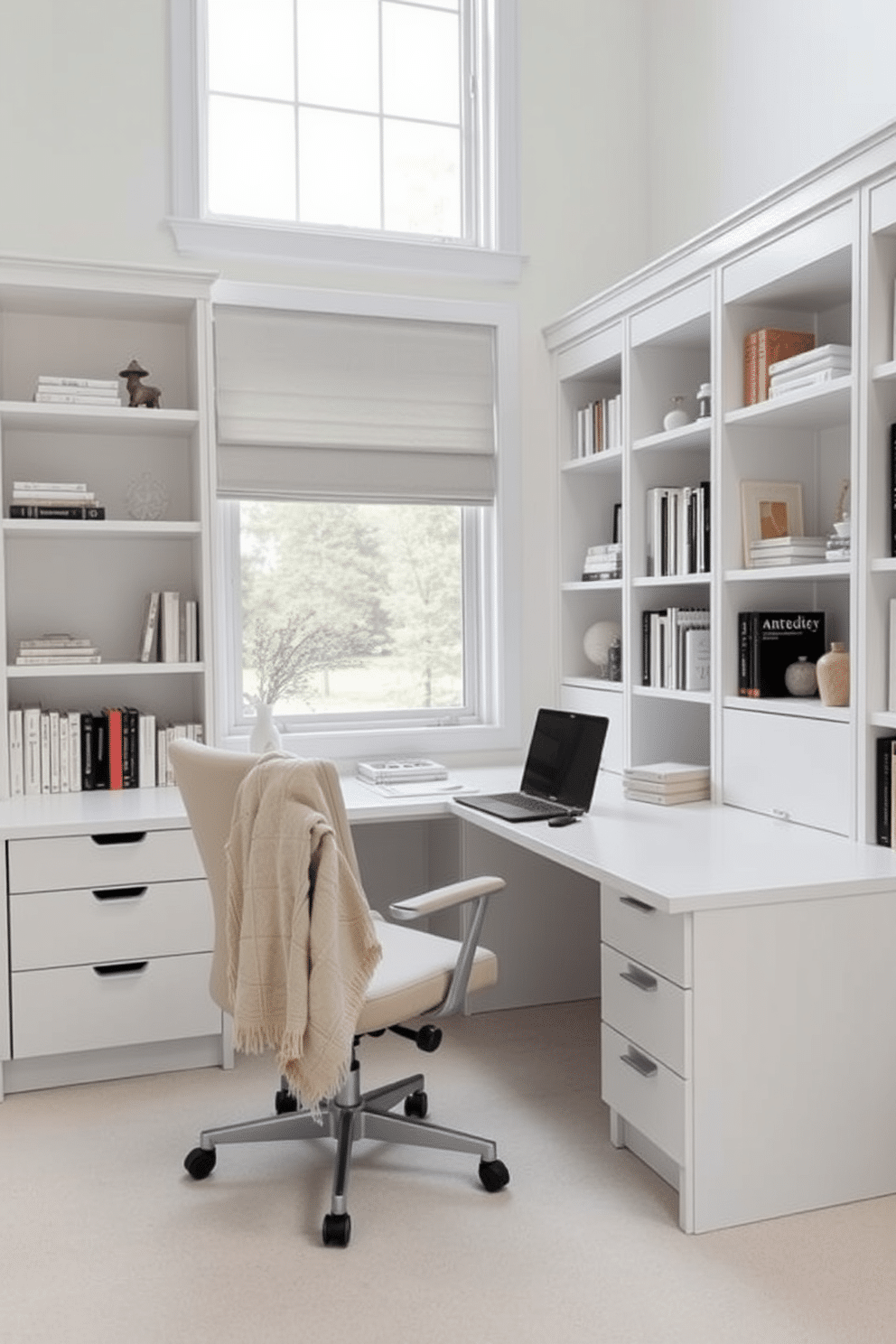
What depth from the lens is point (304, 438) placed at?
3.76 meters

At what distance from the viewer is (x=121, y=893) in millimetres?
3080

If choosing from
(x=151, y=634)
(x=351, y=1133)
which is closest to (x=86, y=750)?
(x=151, y=634)

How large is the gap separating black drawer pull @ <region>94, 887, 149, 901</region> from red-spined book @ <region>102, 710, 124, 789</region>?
45cm

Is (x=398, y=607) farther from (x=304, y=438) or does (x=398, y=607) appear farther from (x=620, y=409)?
(x=620, y=409)

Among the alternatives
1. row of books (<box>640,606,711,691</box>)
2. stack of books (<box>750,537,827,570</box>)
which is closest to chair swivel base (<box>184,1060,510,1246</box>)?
row of books (<box>640,606,711,691</box>)

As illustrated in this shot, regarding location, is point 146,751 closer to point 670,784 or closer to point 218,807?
point 218,807

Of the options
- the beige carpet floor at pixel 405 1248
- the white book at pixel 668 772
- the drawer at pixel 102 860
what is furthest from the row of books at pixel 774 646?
the drawer at pixel 102 860

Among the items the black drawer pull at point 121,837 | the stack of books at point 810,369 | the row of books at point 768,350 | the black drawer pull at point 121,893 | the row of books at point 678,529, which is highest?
the row of books at point 768,350

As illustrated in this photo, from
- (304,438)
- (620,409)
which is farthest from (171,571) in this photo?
(620,409)

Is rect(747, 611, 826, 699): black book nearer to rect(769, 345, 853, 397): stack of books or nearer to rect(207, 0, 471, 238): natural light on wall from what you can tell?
rect(769, 345, 853, 397): stack of books

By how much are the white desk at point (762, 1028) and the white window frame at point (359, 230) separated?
227cm

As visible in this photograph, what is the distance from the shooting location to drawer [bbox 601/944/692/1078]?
224 centimetres

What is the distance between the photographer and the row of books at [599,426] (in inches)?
144

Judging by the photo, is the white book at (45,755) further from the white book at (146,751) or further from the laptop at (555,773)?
the laptop at (555,773)
